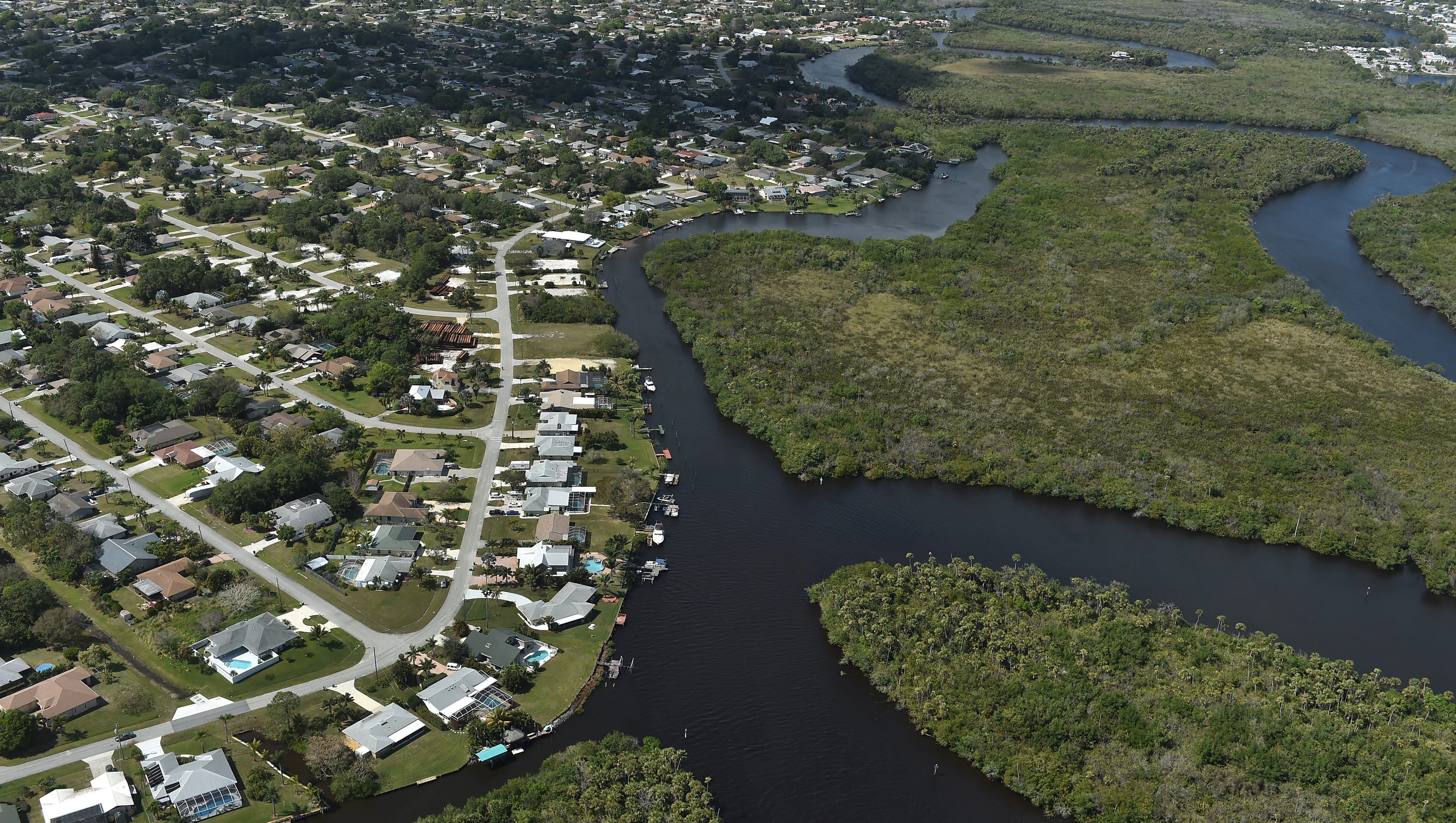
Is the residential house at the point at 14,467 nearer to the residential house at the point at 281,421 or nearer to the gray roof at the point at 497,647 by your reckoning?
the residential house at the point at 281,421

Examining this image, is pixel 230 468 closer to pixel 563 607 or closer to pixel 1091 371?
pixel 563 607

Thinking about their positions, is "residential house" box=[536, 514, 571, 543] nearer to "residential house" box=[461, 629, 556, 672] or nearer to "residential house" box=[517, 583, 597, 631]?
"residential house" box=[517, 583, 597, 631]

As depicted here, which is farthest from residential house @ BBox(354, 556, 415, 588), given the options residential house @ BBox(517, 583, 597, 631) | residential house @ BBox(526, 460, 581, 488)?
residential house @ BBox(526, 460, 581, 488)

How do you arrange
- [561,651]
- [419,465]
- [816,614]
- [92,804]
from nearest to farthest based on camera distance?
[92,804] → [561,651] → [816,614] → [419,465]

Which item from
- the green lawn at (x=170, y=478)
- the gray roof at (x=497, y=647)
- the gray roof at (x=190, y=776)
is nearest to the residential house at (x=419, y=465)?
the green lawn at (x=170, y=478)

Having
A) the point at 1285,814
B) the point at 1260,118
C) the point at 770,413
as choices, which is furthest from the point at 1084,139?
the point at 1285,814

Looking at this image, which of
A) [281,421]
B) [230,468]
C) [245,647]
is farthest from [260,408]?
[245,647]
